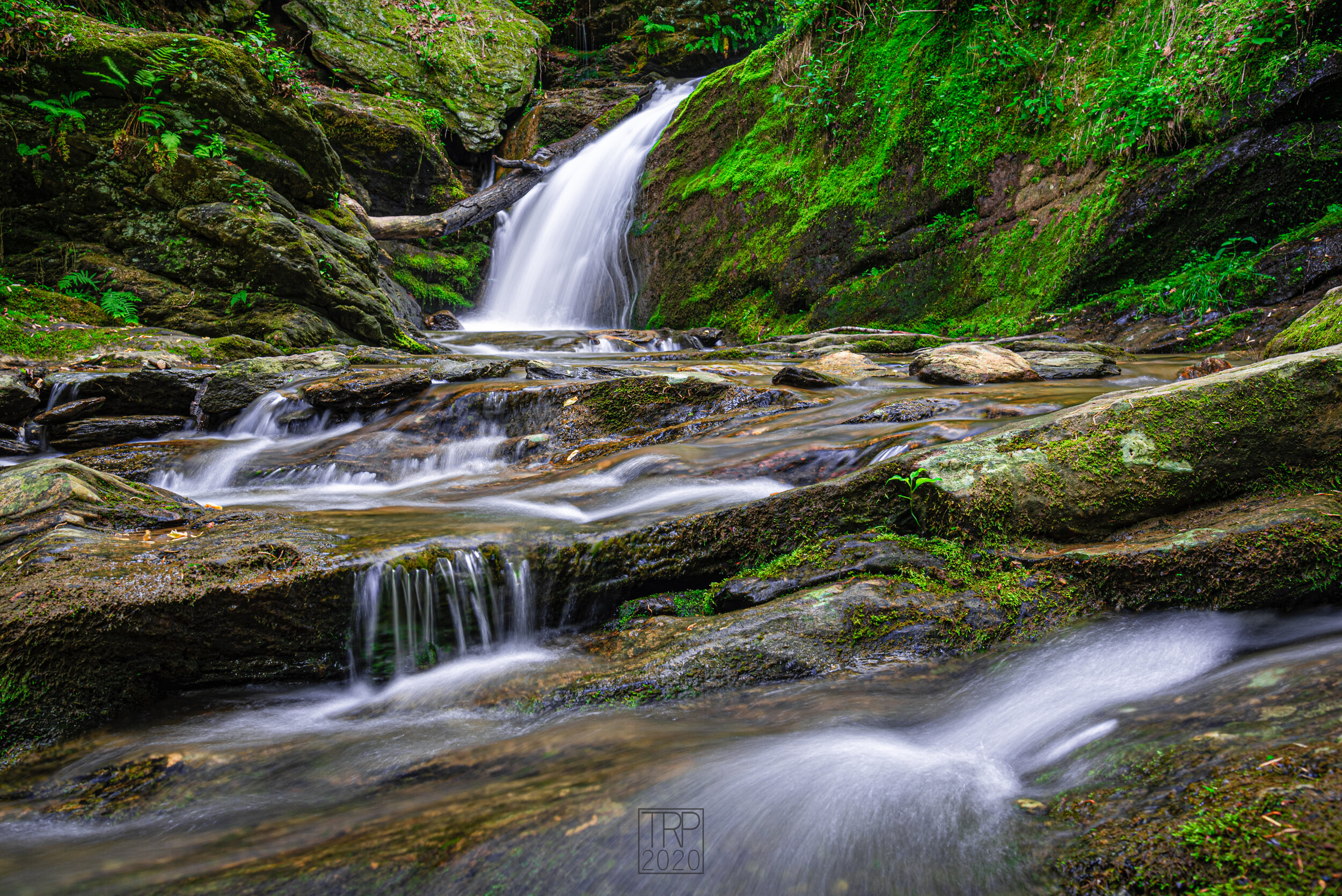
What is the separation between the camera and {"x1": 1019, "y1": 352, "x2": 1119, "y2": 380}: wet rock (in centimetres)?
544

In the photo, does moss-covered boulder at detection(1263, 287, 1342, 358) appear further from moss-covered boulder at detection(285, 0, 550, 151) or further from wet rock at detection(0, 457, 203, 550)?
moss-covered boulder at detection(285, 0, 550, 151)

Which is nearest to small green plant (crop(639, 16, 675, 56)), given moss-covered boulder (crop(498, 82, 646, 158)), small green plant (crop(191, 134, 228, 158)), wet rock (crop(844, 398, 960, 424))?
moss-covered boulder (crop(498, 82, 646, 158))

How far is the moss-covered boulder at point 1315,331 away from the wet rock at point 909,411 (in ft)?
5.82

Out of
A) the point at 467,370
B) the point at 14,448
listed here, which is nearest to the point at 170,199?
the point at 14,448

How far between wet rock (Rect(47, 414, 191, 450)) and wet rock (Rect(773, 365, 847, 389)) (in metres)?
5.59

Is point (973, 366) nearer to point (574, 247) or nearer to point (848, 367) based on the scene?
point (848, 367)

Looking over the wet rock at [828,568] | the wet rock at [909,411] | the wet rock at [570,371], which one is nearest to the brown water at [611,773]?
the wet rock at [828,568]

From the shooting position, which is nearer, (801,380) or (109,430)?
(109,430)

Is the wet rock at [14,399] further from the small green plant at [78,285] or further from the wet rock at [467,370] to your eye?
the wet rock at [467,370]

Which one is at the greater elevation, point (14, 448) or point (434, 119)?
point (434, 119)

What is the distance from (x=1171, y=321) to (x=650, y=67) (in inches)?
683

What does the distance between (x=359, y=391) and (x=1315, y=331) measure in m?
7.04

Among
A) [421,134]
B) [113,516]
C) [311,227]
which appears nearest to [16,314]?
[311,227]

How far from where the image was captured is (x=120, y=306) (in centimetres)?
670
